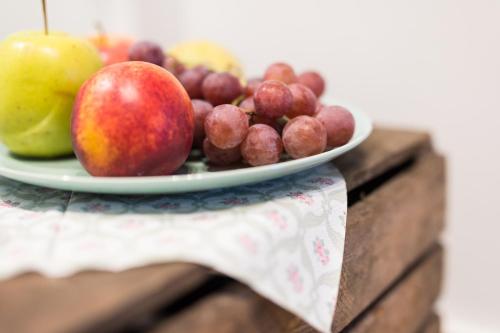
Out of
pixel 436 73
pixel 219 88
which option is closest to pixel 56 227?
pixel 219 88

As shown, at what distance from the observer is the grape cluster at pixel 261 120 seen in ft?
1.77

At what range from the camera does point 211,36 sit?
1381 millimetres

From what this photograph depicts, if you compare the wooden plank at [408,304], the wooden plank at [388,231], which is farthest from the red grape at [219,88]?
the wooden plank at [408,304]

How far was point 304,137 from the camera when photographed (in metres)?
0.54

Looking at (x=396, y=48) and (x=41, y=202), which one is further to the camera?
(x=396, y=48)

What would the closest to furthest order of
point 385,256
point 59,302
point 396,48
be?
point 59,302, point 385,256, point 396,48

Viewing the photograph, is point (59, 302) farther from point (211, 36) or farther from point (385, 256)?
point (211, 36)

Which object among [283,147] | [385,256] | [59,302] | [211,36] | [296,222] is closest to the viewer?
[59,302]

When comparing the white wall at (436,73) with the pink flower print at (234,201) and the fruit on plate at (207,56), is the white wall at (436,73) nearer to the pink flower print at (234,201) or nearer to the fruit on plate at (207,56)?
the fruit on plate at (207,56)

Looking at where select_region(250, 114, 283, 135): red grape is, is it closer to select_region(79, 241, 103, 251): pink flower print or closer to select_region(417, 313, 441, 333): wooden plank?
select_region(79, 241, 103, 251): pink flower print

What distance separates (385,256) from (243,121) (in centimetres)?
28

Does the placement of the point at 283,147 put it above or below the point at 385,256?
above

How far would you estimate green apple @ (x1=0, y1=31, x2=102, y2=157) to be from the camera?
57 centimetres

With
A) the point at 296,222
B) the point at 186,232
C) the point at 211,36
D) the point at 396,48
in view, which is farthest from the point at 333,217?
the point at 211,36
